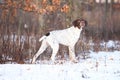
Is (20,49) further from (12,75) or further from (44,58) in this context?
(12,75)

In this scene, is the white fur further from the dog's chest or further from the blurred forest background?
the blurred forest background

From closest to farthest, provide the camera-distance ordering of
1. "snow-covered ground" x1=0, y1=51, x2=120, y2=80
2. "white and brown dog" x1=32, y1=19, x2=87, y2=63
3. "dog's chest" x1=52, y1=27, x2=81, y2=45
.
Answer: "snow-covered ground" x1=0, y1=51, x2=120, y2=80
"white and brown dog" x1=32, y1=19, x2=87, y2=63
"dog's chest" x1=52, y1=27, x2=81, y2=45

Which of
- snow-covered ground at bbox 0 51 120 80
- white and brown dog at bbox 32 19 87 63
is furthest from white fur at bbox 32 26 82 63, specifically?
snow-covered ground at bbox 0 51 120 80

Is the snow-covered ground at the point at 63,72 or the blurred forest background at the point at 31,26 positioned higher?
the blurred forest background at the point at 31,26

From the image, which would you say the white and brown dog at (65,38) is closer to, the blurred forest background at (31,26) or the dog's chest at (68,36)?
the dog's chest at (68,36)

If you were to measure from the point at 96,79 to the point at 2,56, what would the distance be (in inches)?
191

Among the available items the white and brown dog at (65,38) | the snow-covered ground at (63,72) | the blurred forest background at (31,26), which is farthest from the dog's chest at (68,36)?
the snow-covered ground at (63,72)

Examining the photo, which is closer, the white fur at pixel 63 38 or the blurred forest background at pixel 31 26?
the white fur at pixel 63 38

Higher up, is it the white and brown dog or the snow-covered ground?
the white and brown dog

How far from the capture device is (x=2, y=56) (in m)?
14.4

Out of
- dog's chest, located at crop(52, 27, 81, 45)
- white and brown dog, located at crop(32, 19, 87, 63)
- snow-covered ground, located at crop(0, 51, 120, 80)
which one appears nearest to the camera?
snow-covered ground, located at crop(0, 51, 120, 80)

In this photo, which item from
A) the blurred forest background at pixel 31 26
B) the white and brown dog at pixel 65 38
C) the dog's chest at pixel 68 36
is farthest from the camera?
the blurred forest background at pixel 31 26

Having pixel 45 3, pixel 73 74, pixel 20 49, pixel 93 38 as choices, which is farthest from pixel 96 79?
pixel 93 38

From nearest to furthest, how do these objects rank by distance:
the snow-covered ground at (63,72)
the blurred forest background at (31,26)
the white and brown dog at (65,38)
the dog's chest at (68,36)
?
the snow-covered ground at (63,72), the white and brown dog at (65,38), the dog's chest at (68,36), the blurred forest background at (31,26)
